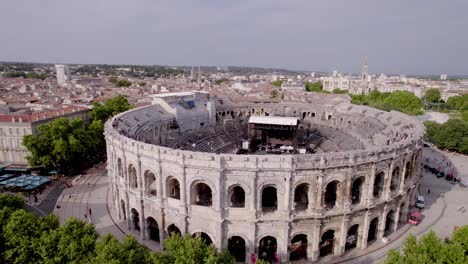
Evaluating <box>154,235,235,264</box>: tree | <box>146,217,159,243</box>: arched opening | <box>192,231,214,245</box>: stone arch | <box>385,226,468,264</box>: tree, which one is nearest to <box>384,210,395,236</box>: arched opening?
<box>385,226,468,264</box>: tree

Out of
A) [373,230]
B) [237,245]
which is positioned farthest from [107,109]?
[373,230]

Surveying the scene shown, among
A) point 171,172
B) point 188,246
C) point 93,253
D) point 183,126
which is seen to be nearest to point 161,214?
point 171,172

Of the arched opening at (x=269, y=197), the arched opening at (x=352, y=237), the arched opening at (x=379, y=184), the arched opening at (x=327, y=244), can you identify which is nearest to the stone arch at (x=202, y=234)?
the arched opening at (x=269, y=197)

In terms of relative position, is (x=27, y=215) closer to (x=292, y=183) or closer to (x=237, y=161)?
(x=237, y=161)

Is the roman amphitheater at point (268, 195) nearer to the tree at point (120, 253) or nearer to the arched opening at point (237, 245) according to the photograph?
the arched opening at point (237, 245)

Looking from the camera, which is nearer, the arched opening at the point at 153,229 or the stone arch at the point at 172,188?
the stone arch at the point at 172,188

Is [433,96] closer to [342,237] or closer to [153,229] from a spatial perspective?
[342,237]
